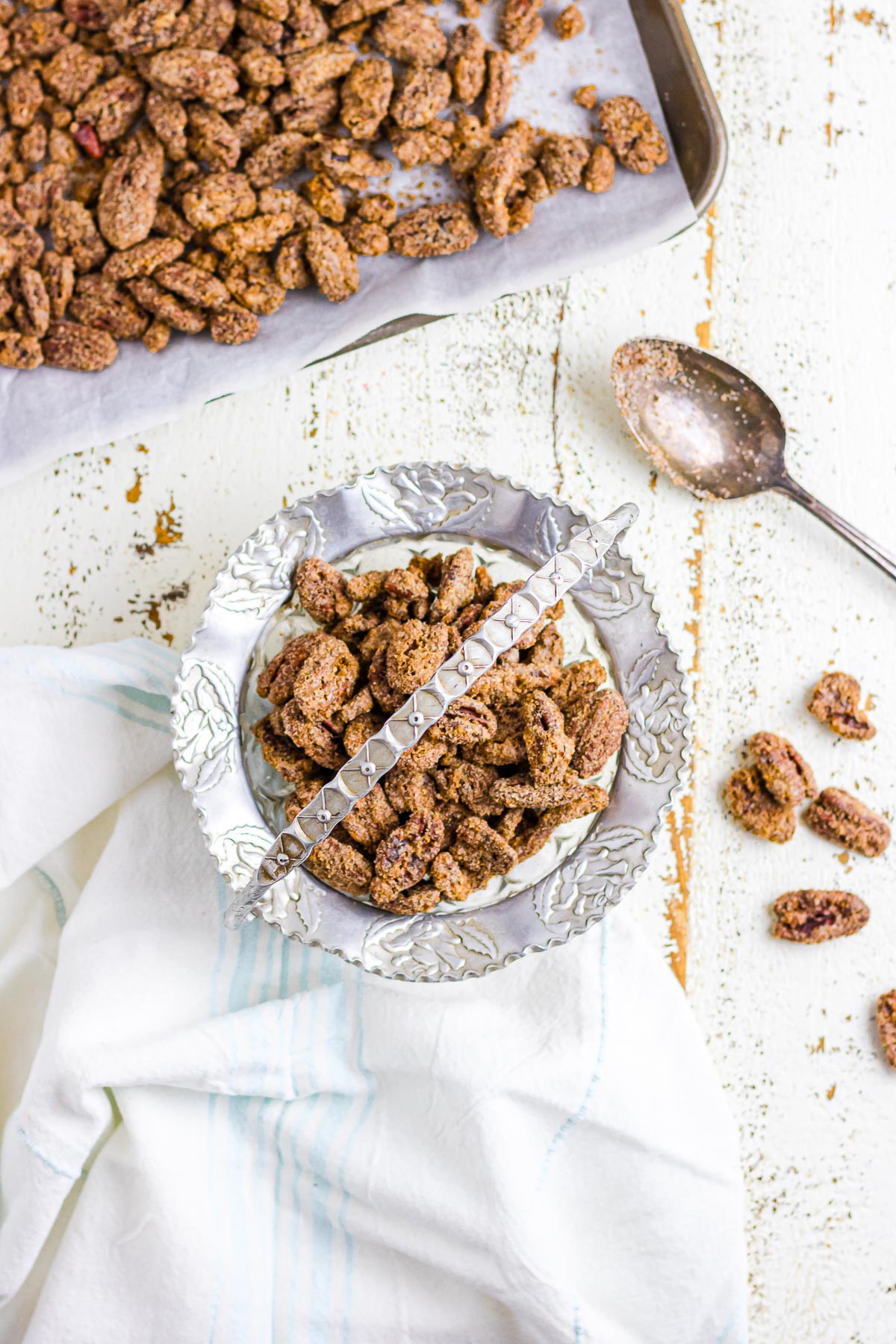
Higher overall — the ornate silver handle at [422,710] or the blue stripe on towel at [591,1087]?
the ornate silver handle at [422,710]

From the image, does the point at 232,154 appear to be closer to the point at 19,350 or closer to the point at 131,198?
the point at 131,198

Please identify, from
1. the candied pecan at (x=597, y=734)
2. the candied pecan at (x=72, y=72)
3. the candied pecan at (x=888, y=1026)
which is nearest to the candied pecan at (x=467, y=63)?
the candied pecan at (x=72, y=72)

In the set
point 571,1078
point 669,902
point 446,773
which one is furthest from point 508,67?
point 571,1078

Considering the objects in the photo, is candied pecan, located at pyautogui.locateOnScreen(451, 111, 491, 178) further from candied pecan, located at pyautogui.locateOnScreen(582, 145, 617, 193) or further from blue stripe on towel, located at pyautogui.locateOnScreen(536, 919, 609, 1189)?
blue stripe on towel, located at pyautogui.locateOnScreen(536, 919, 609, 1189)

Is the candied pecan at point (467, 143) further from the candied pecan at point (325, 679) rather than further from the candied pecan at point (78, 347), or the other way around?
the candied pecan at point (325, 679)

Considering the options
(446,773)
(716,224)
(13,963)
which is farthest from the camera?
(716,224)

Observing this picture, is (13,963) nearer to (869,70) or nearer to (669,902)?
(669,902)

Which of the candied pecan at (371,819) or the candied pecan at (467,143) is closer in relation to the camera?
the candied pecan at (371,819)

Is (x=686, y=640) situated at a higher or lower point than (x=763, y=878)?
higher
